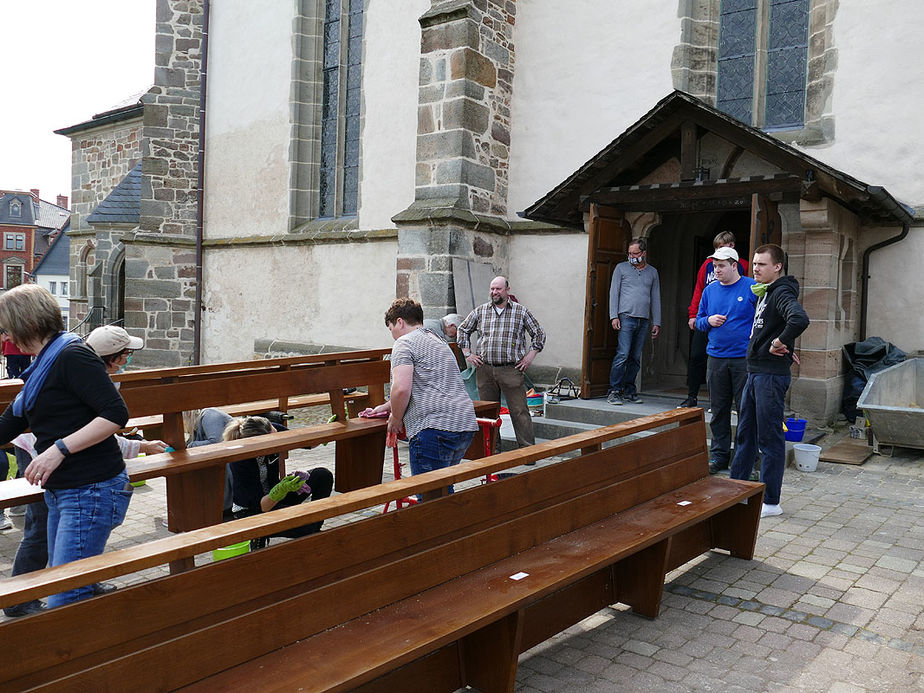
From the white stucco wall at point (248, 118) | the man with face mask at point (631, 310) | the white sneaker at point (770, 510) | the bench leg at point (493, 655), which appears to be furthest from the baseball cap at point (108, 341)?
the white stucco wall at point (248, 118)

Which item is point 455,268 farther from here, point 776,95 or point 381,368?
point 776,95

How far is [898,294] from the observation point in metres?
8.92

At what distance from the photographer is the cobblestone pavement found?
134 inches

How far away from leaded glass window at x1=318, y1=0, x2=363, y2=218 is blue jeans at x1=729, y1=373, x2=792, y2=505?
9988mm

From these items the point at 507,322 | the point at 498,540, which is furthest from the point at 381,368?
the point at 498,540

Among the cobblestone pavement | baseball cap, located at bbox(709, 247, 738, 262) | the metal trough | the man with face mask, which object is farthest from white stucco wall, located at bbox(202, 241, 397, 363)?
the cobblestone pavement

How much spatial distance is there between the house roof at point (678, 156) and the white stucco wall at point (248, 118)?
706 cm

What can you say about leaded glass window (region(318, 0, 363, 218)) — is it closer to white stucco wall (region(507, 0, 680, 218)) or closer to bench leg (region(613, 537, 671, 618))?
white stucco wall (region(507, 0, 680, 218))

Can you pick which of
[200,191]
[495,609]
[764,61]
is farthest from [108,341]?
[200,191]

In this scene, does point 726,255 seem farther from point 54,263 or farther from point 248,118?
point 54,263

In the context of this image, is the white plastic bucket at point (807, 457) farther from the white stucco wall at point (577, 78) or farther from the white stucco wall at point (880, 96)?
the white stucco wall at point (577, 78)

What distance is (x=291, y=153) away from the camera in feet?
48.2

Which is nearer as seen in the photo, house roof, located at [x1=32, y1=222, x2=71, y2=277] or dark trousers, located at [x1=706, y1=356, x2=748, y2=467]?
dark trousers, located at [x1=706, y1=356, x2=748, y2=467]

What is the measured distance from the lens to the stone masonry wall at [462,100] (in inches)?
408
